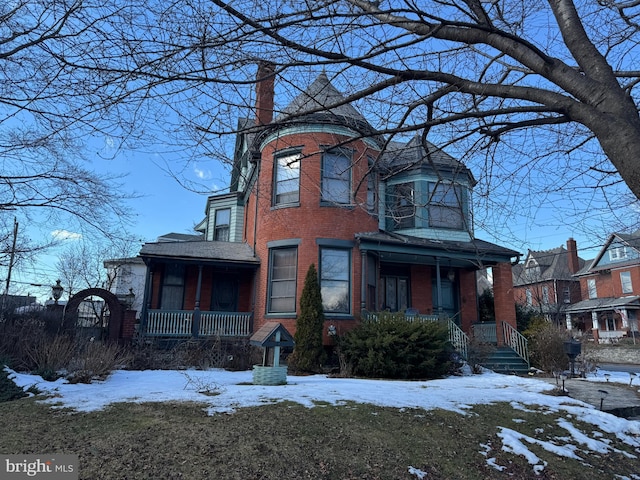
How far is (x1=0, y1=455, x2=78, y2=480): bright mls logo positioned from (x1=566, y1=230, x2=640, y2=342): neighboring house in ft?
130

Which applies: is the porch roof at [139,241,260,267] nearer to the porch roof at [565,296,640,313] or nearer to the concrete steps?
the concrete steps

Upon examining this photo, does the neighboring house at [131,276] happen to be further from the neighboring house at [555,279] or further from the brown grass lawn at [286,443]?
the neighboring house at [555,279]

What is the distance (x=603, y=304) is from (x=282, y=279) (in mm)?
35101

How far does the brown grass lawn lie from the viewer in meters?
4.20

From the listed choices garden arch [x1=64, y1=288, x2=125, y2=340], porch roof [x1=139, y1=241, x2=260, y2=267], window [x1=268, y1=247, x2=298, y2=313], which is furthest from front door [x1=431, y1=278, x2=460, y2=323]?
garden arch [x1=64, y1=288, x2=125, y2=340]

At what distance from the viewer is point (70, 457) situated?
4137 millimetres

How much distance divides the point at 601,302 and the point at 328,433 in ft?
137

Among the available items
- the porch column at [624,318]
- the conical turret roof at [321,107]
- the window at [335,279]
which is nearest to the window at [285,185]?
the window at [335,279]

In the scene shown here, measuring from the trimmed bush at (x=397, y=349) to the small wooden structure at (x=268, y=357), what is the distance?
3039mm

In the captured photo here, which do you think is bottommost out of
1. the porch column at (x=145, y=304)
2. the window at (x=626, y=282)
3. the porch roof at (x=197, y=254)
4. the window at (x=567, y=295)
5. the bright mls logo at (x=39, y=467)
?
the bright mls logo at (x=39, y=467)

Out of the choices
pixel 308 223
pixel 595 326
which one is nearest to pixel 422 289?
pixel 308 223

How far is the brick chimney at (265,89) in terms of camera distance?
4413 mm

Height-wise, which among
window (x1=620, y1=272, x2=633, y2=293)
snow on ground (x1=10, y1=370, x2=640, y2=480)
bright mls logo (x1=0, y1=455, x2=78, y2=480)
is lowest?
bright mls logo (x1=0, y1=455, x2=78, y2=480)

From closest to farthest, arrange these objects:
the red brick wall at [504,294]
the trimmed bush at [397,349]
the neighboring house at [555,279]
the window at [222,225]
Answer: the trimmed bush at [397,349]
the red brick wall at [504,294]
the window at [222,225]
the neighboring house at [555,279]
